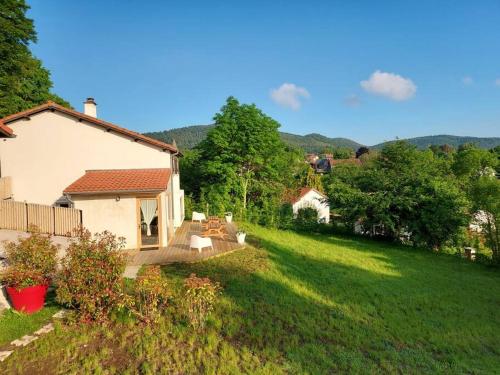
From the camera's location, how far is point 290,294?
29.3 feet

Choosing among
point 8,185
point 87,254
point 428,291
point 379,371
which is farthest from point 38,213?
point 428,291

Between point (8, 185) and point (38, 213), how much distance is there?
2.33m

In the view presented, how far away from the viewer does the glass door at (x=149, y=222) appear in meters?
12.5

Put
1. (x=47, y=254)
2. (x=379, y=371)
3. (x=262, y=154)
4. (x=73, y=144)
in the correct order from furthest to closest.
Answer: (x=262, y=154) < (x=73, y=144) < (x=47, y=254) < (x=379, y=371)

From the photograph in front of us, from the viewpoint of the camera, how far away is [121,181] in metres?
12.6

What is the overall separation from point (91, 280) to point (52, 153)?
33.4 feet

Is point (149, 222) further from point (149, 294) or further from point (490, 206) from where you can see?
point (490, 206)

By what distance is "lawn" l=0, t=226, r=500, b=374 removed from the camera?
5.36m

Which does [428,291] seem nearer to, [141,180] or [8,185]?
[141,180]

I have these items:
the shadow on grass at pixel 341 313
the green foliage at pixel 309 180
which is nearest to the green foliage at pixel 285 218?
the shadow on grass at pixel 341 313

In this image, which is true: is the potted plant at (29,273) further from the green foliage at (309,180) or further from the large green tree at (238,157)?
the green foliage at (309,180)

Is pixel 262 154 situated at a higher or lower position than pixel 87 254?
higher

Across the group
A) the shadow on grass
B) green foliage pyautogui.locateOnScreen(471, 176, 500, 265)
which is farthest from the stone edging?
green foliage pyautogui.locateOnScreen(471, 176, 500, 265)

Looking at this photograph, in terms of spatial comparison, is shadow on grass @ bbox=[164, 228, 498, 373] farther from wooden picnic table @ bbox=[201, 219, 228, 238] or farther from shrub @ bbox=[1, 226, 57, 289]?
shrub @ bbox=[1, 226, 57, 289]
